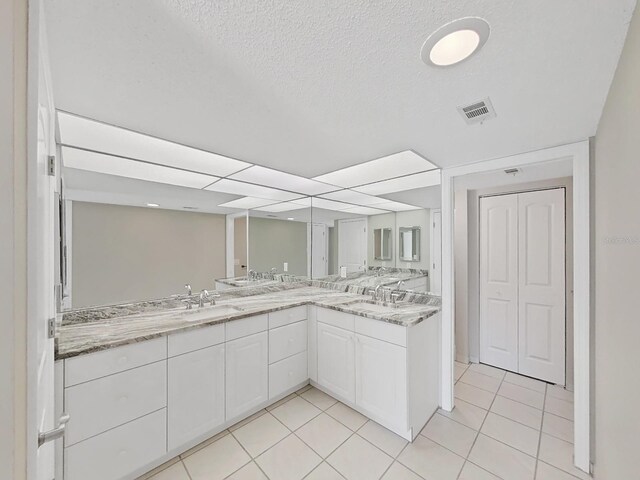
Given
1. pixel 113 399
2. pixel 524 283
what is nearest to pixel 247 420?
pixel 113 399

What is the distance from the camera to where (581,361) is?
66.3 inches

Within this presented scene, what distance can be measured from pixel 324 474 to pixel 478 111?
233 centimetres

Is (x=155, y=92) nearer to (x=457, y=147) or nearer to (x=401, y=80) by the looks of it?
(x=401, y=80)

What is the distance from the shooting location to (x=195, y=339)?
1.78 meters

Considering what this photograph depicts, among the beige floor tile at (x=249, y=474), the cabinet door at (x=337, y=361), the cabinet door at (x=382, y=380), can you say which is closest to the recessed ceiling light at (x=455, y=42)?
the cabinet door at (x=382, y=380)

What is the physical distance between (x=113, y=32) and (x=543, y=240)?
3652 mm

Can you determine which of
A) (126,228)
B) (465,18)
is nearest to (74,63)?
(126,228)

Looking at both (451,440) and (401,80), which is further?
(451,440)

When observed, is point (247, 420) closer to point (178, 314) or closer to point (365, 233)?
point (178, 314)

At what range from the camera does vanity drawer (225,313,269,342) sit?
1983 mm

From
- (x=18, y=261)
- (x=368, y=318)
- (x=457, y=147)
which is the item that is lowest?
(x=368, y=318)

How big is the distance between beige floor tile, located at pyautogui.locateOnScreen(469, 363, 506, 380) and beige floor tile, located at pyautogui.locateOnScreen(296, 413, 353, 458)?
72.4 inches

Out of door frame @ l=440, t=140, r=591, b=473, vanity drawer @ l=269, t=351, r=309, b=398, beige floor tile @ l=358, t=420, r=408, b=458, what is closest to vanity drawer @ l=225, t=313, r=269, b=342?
vanity drawer @ l=269, t=351, r=309, b=398

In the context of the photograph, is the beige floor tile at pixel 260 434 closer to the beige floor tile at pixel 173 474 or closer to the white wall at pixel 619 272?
the beige floor tile at pixel 173 474
